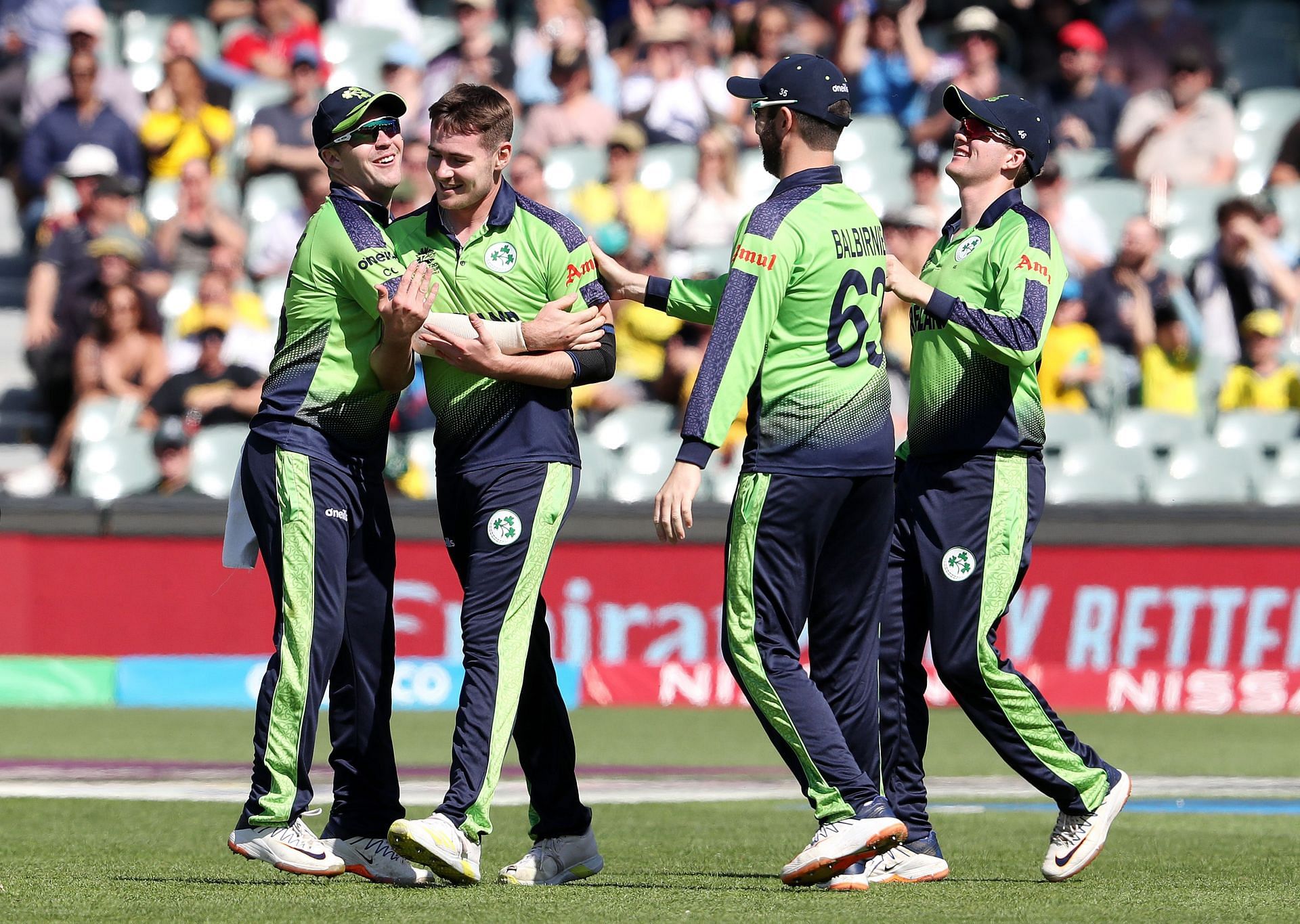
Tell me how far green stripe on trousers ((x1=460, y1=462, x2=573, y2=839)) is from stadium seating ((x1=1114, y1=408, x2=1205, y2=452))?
27.5ft

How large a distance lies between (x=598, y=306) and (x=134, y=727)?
256 inches

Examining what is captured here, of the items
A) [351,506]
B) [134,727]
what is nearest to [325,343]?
[351,506]

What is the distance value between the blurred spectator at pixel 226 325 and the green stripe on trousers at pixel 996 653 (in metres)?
8.44

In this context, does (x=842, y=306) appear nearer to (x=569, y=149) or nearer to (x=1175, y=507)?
Answer: (x=1175, y=507)

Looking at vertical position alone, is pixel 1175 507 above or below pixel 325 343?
below

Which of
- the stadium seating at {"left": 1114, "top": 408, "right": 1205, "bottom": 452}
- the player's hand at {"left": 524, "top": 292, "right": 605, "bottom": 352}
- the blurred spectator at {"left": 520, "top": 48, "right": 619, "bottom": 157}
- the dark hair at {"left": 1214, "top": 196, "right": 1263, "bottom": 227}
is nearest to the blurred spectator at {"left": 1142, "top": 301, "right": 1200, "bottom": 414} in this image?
the stadium seating at {"left": 1114, "top": 408, "right": 1205, "bottom": 452}

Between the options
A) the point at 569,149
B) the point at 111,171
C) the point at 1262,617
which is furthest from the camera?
the point at 569,149

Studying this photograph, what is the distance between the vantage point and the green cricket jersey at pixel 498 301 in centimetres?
631

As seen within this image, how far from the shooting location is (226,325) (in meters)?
14.2

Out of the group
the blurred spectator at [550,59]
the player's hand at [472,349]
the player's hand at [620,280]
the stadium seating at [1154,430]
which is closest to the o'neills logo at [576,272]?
the player's hand at [620,280]

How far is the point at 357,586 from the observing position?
6.51 meters

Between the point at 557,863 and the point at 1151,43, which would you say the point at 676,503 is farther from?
the point at 1151,43

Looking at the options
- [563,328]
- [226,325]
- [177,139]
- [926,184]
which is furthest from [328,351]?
[177,139]

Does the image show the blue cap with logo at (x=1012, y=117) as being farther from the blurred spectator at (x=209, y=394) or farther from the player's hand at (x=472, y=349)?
the blurred spectator at (x=209, y=394)
